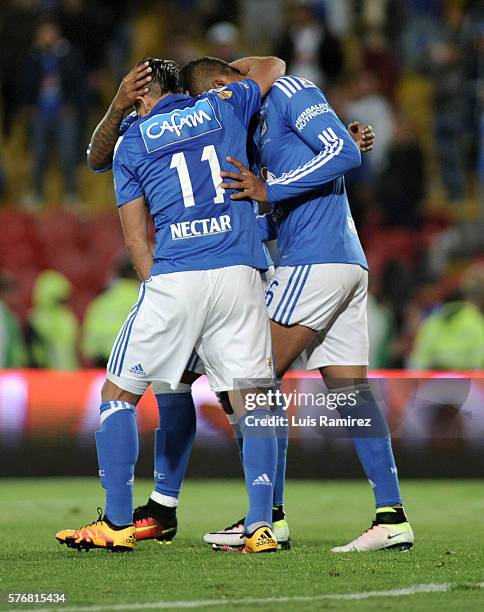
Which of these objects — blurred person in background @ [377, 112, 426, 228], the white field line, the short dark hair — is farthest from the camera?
blurred person in background @ [377, 112, 426, 228]

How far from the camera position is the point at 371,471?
609cm

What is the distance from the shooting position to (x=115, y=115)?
5.92m

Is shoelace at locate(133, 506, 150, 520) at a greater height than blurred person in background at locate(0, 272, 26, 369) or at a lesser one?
lesser

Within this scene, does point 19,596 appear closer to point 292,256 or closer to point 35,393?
point 292,256

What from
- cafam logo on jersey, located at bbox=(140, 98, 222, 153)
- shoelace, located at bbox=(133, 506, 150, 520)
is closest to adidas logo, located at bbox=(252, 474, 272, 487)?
shoelace, located at bbox=(133, 506, 150, 520)

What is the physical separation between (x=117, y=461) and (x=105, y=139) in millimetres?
1463

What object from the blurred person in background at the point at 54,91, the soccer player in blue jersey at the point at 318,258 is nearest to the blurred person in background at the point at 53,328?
the blurred person in background at the point at 54,91

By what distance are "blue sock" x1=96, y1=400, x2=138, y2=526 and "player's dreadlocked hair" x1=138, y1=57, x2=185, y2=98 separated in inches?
56.3

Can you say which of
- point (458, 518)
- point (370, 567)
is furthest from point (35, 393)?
point (370, 567)

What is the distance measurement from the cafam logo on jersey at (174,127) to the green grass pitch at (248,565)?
1806mm

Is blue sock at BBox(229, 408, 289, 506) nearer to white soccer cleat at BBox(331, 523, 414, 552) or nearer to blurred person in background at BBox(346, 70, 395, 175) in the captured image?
white soccer cleat at BBox(331, 523, 414, 552)

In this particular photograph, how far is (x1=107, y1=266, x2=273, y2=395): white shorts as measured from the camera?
18.7 ft

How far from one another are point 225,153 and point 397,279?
281 inches

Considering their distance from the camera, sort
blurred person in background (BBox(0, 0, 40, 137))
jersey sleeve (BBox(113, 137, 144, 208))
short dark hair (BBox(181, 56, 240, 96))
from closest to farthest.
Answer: jersey sleeve (BBox(113, 137, 144, 208)) < short dark hair (BBox(181, 56, 240, 96)) < blurred person in background (BBox(0, 0, 40, 137))
